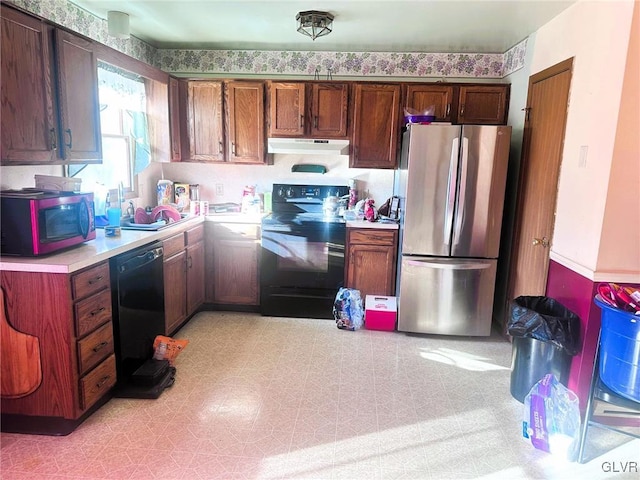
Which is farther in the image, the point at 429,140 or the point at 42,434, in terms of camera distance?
the point at 429,140

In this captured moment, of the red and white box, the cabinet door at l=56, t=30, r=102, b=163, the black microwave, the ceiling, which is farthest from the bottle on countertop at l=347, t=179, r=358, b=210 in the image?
the black microwave

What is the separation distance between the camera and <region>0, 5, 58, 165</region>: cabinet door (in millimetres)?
2049

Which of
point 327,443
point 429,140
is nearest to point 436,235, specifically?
point 429,140

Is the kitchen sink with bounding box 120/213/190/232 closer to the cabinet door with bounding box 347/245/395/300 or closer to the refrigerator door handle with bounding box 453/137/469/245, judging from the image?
the cabinet door with bounding box 347/245/395/300

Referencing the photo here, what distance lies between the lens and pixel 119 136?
11.6ft

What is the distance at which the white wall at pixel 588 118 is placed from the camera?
2.16m

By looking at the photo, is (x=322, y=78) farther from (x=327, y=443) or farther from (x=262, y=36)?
(x=327, y=443)

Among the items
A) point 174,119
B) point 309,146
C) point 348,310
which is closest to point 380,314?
point 348,310

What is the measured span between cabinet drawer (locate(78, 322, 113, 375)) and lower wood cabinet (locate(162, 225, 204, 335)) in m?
0.73

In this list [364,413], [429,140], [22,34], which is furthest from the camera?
[429,140]

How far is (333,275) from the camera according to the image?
378 cm

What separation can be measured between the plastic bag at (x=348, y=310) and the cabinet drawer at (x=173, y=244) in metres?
1.37

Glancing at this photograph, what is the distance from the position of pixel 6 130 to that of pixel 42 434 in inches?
60.2

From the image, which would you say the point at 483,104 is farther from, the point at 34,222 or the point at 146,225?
the point at 34,222
